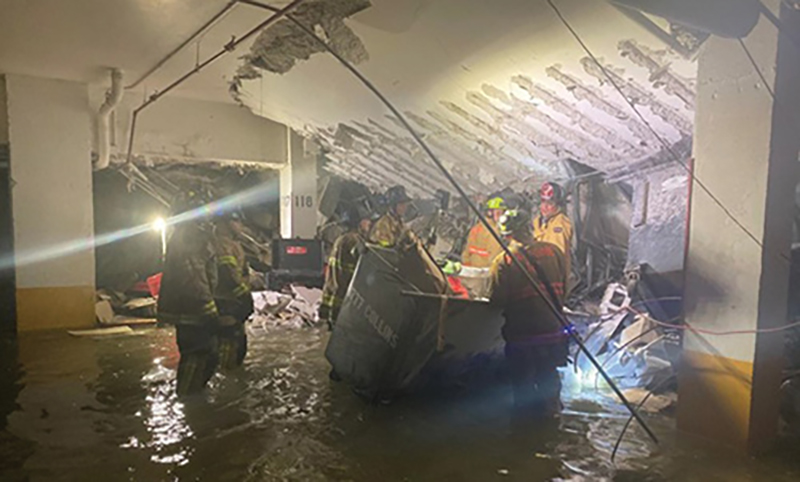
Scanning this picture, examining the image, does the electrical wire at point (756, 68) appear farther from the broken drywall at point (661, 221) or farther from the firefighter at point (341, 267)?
the firefighter at point (341, 267)

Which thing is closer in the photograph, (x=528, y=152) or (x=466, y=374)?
(x=466, y=374)

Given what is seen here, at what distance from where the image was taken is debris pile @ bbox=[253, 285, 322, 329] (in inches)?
280

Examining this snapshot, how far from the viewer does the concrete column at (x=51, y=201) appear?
6617mm

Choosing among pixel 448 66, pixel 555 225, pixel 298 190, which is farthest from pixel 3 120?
pixel 555 225

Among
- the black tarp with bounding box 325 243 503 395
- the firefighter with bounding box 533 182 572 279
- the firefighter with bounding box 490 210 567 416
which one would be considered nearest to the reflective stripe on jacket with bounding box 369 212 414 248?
the black tarp with bounding box 325 243 503 395

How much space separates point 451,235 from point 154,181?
5.79m

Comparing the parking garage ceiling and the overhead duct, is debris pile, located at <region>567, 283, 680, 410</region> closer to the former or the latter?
the parking garage ceiling

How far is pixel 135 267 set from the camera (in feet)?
33.7

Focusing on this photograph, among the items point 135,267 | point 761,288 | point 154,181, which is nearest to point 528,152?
point 761,288

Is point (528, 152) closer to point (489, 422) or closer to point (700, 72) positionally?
point (700, 72)

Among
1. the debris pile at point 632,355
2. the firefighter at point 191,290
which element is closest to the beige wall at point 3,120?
the firefighter at point 191,290

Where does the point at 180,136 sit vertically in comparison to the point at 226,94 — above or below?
below

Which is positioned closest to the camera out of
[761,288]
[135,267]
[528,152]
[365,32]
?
[761,288]

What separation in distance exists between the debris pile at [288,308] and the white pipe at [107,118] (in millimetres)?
2933
